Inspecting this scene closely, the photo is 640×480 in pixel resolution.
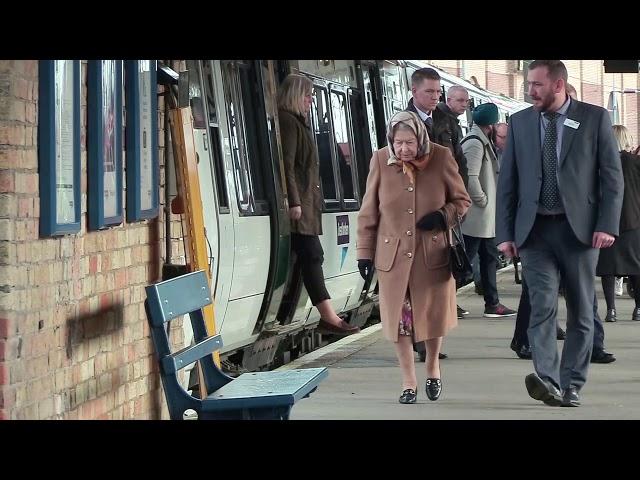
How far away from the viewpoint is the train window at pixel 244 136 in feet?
32.1

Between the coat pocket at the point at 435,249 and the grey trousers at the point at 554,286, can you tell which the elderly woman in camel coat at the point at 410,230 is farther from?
the grey trousers at the point at 554,286

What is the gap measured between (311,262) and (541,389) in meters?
3.24

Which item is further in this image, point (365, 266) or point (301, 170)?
point (301, 170)

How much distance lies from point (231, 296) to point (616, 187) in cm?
263

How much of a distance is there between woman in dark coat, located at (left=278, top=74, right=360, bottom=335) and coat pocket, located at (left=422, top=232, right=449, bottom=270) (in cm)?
231

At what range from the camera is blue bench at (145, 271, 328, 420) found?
20.8 ft

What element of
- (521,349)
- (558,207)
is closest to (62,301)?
(558,207)

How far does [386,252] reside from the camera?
27.8 ft

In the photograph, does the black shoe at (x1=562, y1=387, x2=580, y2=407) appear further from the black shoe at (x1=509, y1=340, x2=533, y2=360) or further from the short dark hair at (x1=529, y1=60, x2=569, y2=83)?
the black shoe at (x1=509, y1=340, x2=533, y2=360)

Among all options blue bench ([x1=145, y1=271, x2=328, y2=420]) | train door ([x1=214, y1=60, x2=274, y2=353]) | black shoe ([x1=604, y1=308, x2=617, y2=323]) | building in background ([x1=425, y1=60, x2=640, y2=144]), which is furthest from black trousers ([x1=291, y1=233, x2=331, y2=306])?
building in background ([x1=425, y1=60, x2=640, y2=144])

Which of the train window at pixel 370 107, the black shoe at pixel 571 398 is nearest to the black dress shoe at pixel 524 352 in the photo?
the black shoe at pixel 571 398

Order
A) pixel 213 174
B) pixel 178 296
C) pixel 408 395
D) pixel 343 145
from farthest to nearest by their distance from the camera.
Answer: pixel 343 145 < pixel 213 174 < pixel 408 395 < pixel 178 296

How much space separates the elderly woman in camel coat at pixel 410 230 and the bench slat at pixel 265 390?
143cm

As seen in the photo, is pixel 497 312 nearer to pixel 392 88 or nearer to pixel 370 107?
pixel 370 107
